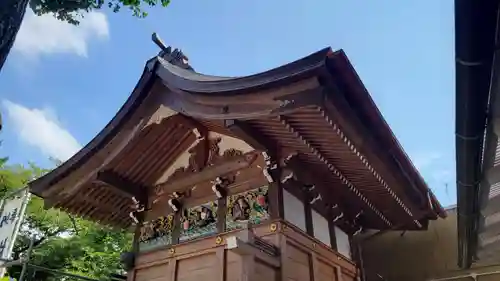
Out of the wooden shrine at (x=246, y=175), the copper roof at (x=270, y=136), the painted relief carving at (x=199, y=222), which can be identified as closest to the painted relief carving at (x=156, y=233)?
the wooden shrine at (x=246, y=175)

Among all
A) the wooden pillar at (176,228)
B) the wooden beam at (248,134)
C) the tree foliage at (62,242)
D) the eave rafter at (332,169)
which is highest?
the tree foliage at (62,242)

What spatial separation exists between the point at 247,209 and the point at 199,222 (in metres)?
0.76

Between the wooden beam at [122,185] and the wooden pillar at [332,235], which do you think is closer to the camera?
the wooden beam at [122,185]

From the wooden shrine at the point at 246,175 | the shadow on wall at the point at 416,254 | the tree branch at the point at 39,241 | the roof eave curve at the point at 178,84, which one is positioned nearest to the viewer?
the roof eave curve at the point at 178,84

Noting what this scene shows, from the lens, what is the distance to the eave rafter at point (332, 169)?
4.44 m

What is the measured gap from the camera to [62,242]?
13109mm

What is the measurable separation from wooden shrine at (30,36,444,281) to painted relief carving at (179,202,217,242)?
18 mm

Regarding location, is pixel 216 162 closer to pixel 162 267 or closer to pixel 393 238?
pixel 162 267

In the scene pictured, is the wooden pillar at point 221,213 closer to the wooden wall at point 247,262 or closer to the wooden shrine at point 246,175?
the wooden shrine at point 246,175

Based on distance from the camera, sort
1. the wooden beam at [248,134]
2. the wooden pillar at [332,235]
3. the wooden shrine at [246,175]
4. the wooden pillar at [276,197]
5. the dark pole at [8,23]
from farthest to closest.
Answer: the wooden pillar at [332,235] < the wooden pillar at [276,197] < the wooden beam at [248,134] < the wooden shrine at [246,175] < the dark pole at [8,23]

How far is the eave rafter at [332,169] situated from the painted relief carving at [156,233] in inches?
92.3

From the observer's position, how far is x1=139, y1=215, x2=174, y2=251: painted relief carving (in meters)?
5.81

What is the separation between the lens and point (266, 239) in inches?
188

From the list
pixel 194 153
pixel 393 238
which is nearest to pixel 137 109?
pixel 194 153
